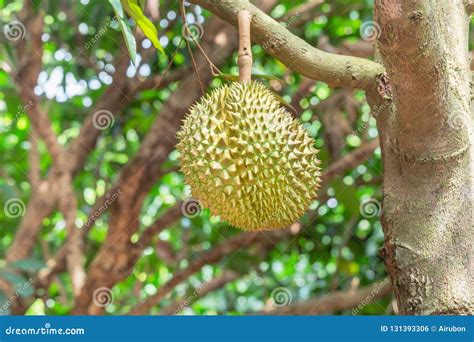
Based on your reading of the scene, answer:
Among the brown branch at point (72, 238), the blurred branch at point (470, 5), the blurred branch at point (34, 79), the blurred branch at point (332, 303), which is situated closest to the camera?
the blurred branch at point (470, 5)

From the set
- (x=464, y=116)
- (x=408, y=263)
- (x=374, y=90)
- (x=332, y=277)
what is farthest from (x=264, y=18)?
(x=332, y=277)

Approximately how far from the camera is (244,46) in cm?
141

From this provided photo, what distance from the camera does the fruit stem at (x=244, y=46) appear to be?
4.43 ft

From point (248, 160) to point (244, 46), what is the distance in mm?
234

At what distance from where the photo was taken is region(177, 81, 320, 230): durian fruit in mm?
1352

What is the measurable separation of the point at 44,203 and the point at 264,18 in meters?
1.66

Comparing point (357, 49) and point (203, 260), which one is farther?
point (203, 260)

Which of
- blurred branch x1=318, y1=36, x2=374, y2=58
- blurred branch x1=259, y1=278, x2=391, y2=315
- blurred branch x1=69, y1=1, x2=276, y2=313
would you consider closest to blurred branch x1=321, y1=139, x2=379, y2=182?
blurred branch x1=318, y1=36, x2=374, y2=58

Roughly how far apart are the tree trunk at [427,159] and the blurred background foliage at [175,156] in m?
1.27

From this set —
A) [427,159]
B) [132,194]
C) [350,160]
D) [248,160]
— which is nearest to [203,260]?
[132,194]

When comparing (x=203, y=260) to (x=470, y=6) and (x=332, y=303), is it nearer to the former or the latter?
(x=332, y=303)

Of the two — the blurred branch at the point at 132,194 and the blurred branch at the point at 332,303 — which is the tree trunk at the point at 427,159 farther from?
the blurred branch at the point at 132,194

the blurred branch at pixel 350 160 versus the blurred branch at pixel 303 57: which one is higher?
the blurred branch at pixel 303 57

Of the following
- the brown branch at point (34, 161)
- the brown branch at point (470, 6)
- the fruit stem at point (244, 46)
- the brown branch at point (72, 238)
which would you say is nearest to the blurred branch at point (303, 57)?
the fruit stem at point (244, 46)
